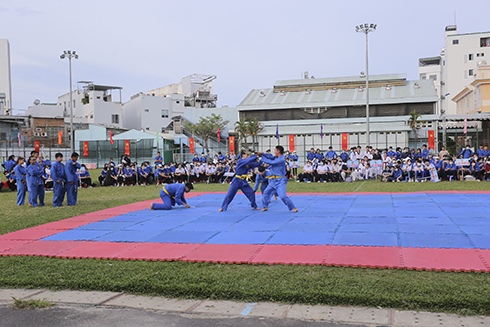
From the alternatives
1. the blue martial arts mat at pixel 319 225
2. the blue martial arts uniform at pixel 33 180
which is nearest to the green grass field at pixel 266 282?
the blue martial arts mat at pixel 319 225

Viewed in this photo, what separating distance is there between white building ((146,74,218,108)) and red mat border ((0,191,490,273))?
5886cm

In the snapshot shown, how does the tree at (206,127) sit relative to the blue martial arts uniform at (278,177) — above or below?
above

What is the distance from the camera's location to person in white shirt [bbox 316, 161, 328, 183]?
21562 mm

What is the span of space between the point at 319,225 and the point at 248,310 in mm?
4593

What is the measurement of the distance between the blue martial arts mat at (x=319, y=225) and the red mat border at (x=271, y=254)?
0.36 metres

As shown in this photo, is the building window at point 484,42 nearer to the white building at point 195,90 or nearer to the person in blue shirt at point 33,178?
the white building at point 195,90

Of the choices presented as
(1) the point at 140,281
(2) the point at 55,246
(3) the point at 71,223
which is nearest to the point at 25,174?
(3) the point at 71,223

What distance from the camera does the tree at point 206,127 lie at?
175ft

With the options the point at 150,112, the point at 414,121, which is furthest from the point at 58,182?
the point at 150,112

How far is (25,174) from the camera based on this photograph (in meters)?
13.9

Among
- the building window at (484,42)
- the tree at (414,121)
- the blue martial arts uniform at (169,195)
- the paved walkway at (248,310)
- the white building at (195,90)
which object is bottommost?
the paved walkway at (248,310)

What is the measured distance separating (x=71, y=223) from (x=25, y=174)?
547cm

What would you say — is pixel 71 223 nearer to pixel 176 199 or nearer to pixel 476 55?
pixel 176 199

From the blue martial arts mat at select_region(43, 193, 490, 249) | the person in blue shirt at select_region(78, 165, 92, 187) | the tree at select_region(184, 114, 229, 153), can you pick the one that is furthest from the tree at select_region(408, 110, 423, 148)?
the person in blue shirt at select_region(78, 165, 92, 187)
